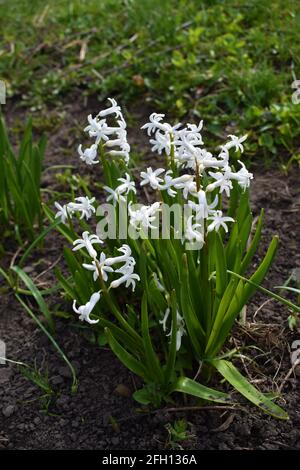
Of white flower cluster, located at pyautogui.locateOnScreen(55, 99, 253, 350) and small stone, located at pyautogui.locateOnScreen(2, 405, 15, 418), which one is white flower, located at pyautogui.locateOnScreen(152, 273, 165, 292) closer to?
white flower cluster, located at pyautogui.locateOnScreen(55, 99, 253, 350)

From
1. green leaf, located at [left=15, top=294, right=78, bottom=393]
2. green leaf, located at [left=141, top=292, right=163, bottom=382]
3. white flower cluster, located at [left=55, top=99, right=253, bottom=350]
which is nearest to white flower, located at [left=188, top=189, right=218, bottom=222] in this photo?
white flower cluster, located at [left=55, top=99, right=253, bottom=350]

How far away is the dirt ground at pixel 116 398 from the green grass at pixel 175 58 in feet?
2.95

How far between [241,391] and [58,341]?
0.79 metres

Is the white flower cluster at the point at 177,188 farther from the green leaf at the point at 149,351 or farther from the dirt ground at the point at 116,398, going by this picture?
the dirt ground at the point at 116,398

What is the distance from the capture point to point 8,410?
7.71 feet

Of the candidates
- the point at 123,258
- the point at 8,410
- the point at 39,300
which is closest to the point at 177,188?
the point at 123,258

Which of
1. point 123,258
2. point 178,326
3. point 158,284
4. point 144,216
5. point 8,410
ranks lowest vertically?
point 8,410

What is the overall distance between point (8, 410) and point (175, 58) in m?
2.37

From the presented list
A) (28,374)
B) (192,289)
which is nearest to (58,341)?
(28,374)

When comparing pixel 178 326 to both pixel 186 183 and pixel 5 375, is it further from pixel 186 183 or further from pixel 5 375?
pixel 5 375

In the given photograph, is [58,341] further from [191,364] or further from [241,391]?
[241,391]

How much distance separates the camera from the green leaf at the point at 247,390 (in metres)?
2.09

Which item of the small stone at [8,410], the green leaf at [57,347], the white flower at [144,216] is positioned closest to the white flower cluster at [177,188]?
the white flower at [144,216]

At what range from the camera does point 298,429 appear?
215 cm
